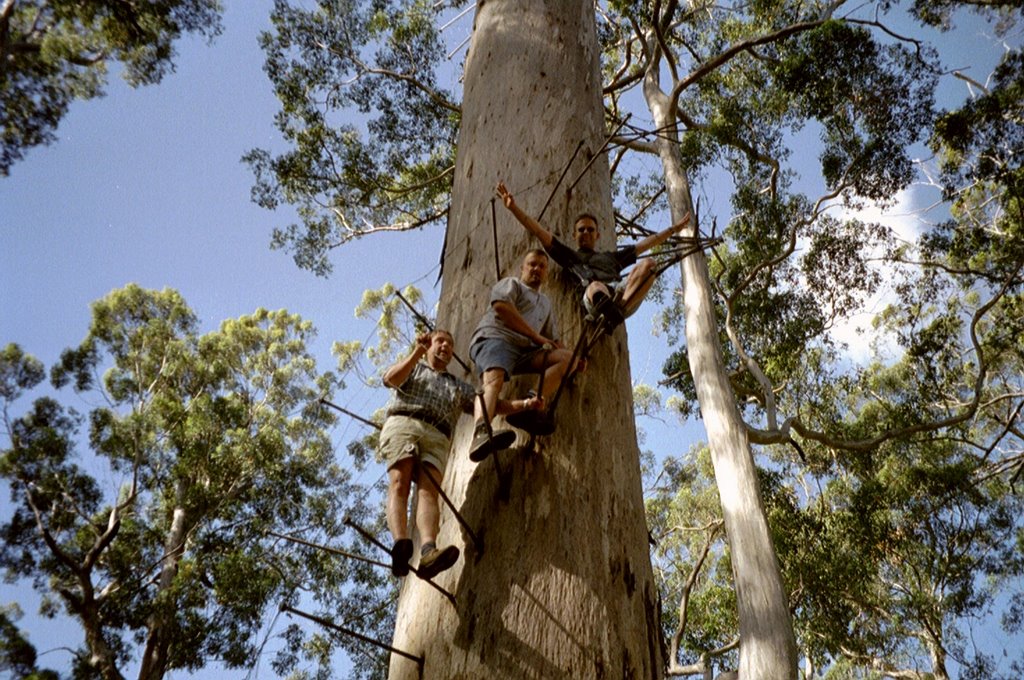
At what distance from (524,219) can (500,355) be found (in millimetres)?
460

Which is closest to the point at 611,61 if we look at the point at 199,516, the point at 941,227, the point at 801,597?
the point at 941,227

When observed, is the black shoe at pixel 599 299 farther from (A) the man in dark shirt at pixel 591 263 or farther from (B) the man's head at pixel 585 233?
(B) the man's head at pixel 585 233

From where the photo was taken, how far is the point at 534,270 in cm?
224

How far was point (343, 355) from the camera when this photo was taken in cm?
1448

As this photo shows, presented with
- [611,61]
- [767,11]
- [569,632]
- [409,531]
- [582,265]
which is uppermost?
[611,61]

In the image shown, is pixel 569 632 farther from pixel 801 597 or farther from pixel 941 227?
pixel 941 227

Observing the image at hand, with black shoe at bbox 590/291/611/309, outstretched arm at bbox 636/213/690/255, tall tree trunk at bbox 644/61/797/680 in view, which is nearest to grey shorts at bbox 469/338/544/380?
black shoe at bbox 590/291/611/309

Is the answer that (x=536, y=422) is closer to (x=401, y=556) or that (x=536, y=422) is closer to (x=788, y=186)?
(x=401, y=556)

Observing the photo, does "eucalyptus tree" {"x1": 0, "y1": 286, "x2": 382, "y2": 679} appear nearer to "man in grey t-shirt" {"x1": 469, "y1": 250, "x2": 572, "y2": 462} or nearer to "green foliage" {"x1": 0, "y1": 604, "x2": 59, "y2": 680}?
"green foliage" {"x1": 0, "y1": 604, "x2": 59, "y2": 680}

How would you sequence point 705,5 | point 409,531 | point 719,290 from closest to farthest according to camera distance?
point 409,531 < point 719,290 < point 705,5

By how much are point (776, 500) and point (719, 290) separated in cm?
331

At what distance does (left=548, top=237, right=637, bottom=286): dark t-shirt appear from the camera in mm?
2297

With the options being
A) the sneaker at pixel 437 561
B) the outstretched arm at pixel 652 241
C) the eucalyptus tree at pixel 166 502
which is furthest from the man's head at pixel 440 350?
the eucalyptus tree at pixel 166 502

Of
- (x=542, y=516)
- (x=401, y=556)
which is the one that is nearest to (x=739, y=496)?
(x=401, y=556)
